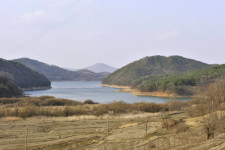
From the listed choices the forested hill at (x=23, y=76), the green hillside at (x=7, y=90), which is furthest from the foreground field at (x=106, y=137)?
the forested hill at (x=23, y=76)

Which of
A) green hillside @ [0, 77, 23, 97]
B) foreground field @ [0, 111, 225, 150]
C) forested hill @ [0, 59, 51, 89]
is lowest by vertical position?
foreground field @ [0, 111, 225, 150]

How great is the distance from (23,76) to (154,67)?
280ft

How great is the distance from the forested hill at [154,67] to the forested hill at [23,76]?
44.0 metres

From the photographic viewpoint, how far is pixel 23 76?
129750mm

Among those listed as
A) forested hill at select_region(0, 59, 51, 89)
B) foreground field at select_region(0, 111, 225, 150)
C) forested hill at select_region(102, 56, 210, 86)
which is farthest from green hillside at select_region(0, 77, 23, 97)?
forested hill at select_region(102, 56, 210, 86)

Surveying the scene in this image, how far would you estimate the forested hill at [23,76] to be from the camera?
121 metres

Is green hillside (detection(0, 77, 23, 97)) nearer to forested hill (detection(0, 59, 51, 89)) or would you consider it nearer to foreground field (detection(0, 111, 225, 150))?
forested hill (detection(0, 59, 51, 89))

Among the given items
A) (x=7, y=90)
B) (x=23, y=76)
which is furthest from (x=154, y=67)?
(x=7, y=90)

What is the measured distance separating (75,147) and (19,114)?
14246 millimetres

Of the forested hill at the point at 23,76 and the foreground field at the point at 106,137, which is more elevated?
the forested hill at the point at 23,76

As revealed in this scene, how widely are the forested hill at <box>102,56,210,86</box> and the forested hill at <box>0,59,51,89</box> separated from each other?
144ft

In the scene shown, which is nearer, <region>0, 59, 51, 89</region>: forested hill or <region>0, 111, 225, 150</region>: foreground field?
<region>0, 111, 225, 150</region>: foreground field

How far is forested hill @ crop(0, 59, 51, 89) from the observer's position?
12072cm

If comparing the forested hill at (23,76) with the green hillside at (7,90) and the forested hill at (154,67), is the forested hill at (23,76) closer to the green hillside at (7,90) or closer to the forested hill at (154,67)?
the forested hill at (154,67)
